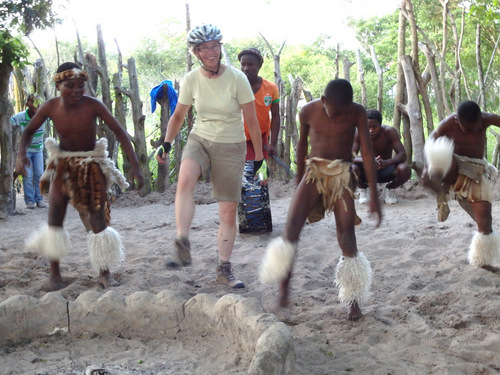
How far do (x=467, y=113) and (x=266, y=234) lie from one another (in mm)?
2535

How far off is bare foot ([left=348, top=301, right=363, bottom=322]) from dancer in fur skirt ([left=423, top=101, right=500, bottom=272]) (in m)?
1.32

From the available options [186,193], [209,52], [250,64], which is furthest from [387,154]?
[186,193]

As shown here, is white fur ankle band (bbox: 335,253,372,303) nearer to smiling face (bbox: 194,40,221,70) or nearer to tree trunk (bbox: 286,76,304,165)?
smiling face (bbox: 194,40,221,70)

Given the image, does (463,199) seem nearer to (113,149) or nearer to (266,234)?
(266,234)

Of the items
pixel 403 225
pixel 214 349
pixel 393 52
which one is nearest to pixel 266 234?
pixel 403 225

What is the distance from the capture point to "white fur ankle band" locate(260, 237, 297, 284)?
135 inches

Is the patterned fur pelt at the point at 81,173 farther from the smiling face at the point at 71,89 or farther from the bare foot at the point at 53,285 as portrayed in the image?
the bare foot at the point at 53,285

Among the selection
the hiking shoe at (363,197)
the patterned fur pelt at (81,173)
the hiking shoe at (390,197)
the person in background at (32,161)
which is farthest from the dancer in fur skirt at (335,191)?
the person in background at (32,161)

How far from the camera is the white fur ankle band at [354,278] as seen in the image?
349cm

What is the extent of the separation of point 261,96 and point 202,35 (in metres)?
1.45

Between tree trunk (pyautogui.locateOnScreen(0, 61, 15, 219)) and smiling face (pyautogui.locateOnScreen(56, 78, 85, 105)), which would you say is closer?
smiling face (pyautogui.locateOnScreen(56, 78, 85, 105))

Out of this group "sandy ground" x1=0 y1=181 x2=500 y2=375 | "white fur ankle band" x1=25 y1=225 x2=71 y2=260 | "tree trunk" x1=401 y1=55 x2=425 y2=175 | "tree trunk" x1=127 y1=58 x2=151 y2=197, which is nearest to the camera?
"sandy ground" x1=0 y1=181 x2=500 y2=375

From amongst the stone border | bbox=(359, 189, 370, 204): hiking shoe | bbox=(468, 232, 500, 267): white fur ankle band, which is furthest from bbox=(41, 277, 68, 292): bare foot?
bbox=(359, 189, 370, 204): hiking shoe

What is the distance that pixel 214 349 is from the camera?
3.04 m
